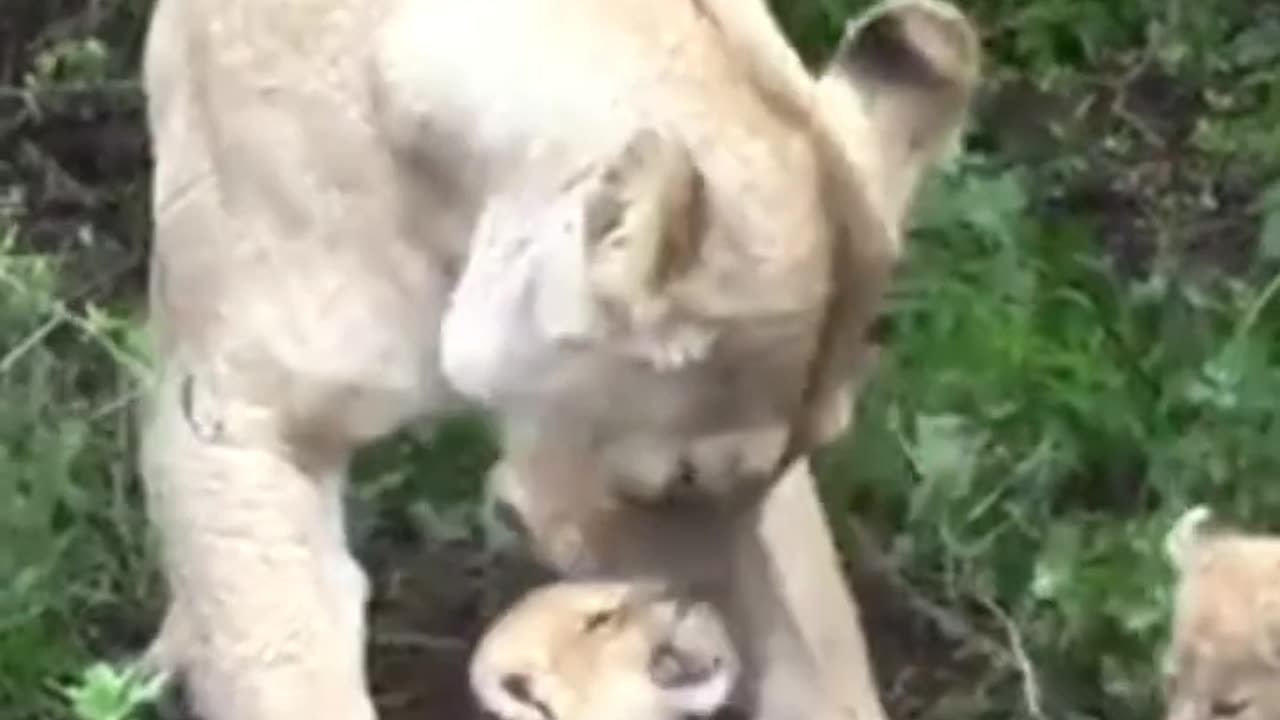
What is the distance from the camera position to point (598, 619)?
2201 millimetres

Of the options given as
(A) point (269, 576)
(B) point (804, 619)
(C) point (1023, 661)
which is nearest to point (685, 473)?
(A) point (269, 576)

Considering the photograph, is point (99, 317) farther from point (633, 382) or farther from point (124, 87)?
point (633, 382)

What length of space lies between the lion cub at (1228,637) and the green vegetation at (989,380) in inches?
9.9

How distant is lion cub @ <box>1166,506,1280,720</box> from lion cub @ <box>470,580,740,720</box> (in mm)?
303

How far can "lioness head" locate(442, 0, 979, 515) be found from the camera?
6.40ft

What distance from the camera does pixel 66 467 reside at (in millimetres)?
2891

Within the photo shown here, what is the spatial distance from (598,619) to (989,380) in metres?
0.85

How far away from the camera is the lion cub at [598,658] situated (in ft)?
7.17

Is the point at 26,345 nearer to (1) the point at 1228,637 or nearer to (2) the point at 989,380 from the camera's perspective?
(2) the point at 989,380

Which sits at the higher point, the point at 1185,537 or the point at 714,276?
the point at 714,276

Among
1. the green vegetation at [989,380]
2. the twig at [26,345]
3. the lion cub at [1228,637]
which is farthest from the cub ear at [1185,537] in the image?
the twig at [26,345]

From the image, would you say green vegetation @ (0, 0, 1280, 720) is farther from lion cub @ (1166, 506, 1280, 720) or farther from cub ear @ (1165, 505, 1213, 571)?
lion cub @ (1166, 506, 1280, 720)

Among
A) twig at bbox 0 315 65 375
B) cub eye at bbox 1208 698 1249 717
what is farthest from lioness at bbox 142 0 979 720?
twig at bbox 0 315 65 375

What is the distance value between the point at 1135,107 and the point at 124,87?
93 centimetres
